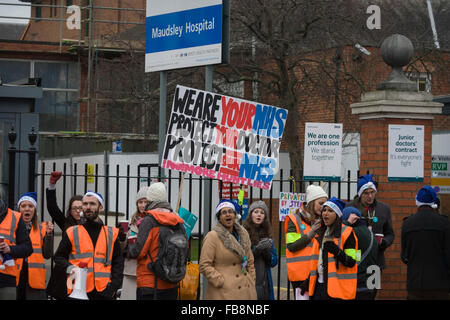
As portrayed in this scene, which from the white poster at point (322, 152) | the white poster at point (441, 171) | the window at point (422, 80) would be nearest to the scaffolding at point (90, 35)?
the window at point (422, 80)

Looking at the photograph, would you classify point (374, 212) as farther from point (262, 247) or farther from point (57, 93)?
point (57, 93)

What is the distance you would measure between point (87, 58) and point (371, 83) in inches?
543

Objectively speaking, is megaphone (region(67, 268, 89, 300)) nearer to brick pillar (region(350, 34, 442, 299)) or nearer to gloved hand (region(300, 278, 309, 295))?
gloved hand (region(300, 278, 309, 295))

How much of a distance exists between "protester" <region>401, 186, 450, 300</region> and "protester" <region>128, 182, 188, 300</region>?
8.23ft

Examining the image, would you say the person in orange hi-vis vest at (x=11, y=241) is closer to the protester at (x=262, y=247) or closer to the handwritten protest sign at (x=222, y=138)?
the handwritten protest sign at (x=222, y=138)

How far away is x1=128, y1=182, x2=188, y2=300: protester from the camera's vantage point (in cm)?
823

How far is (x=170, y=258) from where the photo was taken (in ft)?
26.7

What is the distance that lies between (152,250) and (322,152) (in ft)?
12.6

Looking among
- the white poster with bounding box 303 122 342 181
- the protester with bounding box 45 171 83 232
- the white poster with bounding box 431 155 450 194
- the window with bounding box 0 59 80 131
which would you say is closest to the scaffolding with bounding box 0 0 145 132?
the window with bounding box 0 59 80 131

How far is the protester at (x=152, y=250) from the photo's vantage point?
8.23 metres

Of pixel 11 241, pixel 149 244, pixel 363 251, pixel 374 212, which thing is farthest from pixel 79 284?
pixel 374 212

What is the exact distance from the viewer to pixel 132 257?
324 inches

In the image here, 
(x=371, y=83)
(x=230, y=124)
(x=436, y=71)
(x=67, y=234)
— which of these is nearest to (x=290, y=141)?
(x=371, y=83)

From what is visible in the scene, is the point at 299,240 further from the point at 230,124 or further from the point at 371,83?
the point at 371,83
